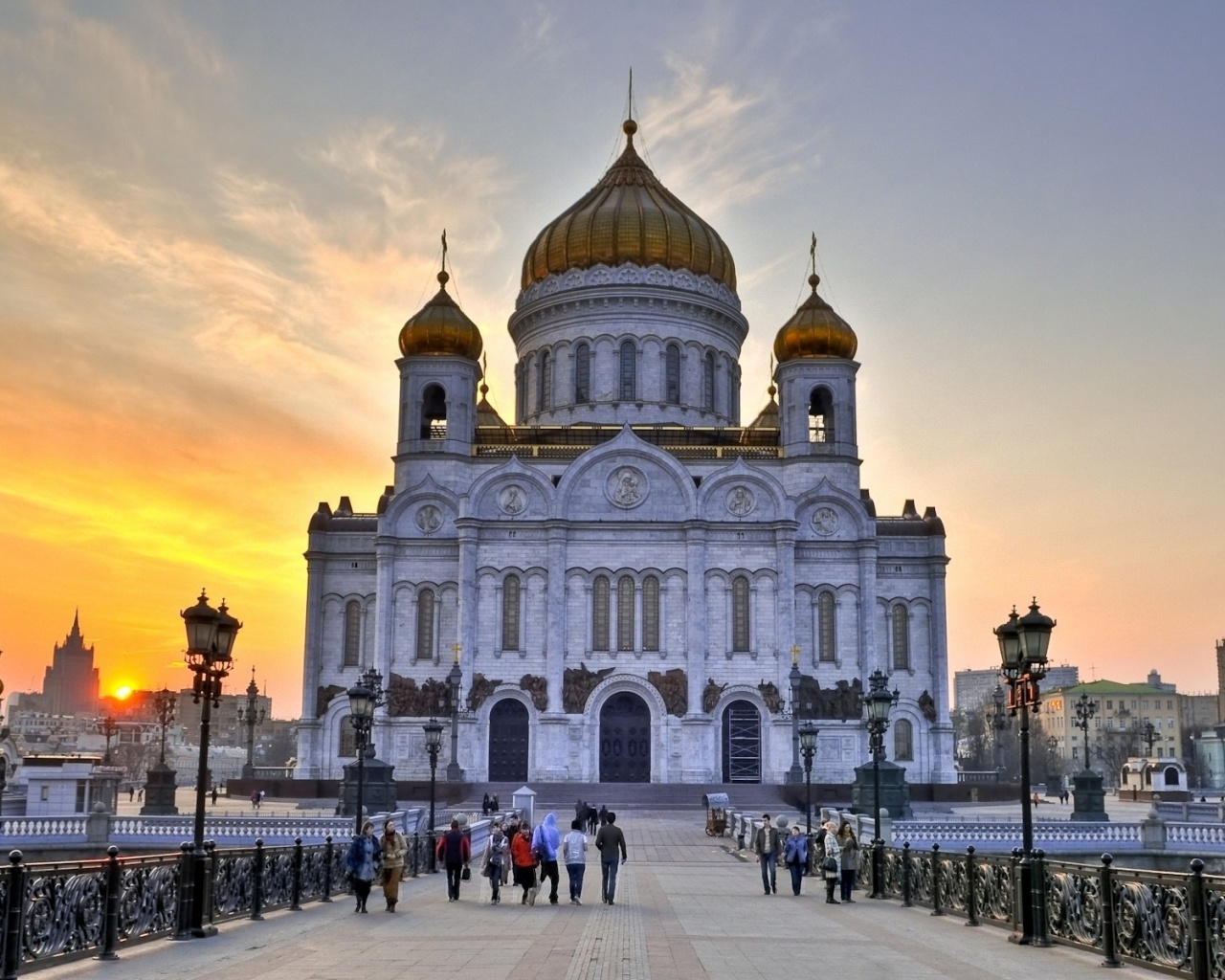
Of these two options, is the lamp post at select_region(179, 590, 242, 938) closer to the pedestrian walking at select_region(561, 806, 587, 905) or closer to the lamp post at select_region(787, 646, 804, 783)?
the pedestrian walking at select_region(561, 806, 587, 905)

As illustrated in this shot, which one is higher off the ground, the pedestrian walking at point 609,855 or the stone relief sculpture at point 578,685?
the stone relief sculpture at point 578,685

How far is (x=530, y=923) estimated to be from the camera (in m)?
17.5

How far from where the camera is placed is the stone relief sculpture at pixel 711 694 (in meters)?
50.6

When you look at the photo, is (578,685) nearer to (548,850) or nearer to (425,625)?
(425,625)

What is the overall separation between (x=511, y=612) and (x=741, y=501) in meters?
9.70

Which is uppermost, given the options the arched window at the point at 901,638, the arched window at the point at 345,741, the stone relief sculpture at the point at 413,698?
the arched window at the point at 901,638

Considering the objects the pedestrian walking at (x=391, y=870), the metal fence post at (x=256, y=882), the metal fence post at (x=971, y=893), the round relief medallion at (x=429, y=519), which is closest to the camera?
the metal fence post at (x=256, y=882)

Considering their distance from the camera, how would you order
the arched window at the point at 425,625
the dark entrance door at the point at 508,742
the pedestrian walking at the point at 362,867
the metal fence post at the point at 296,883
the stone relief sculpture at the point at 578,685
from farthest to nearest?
the arched window at the point at 425,625
the stone relief sculpture at the point at 578,685
the dark entrance door at the point at 508,742
the metal fence post at the point at 296,883
the pedestrian walking at the point at 362,867

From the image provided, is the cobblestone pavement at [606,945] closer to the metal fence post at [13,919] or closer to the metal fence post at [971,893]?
the metal fence post at [971,893]

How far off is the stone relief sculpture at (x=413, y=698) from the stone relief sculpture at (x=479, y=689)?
3.40ft

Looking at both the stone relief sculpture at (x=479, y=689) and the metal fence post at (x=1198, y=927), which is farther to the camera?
the stone relief sculpture at (x=479, y=689)

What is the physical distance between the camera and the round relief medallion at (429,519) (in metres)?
53.2

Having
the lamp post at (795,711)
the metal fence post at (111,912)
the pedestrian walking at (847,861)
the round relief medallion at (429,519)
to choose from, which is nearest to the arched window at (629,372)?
the round relief medallion at (429,519)

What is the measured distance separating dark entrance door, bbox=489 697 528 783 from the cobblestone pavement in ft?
93.4
